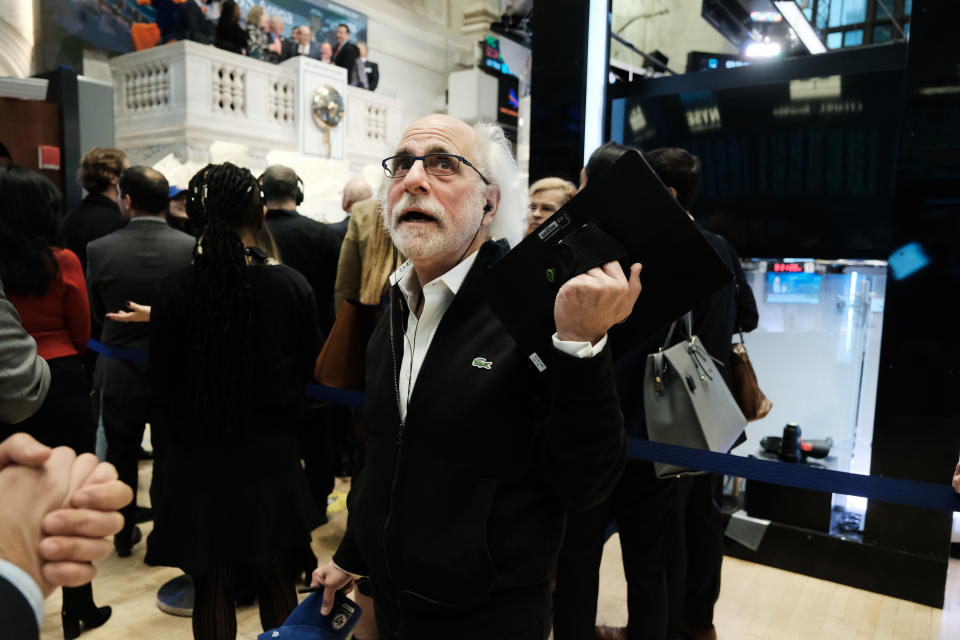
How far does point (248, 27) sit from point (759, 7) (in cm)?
938

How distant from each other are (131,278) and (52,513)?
2.72 metres

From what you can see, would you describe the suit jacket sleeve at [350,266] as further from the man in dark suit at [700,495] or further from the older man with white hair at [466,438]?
the older man with white hair at [466,438]

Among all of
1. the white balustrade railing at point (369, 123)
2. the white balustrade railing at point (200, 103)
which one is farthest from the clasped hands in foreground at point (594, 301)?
the white balustrade railing at point (369, 123)

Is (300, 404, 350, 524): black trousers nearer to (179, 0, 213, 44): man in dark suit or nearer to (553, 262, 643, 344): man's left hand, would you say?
(553, 262, 643, 344): man's left hand

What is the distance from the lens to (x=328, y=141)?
42.4 feet

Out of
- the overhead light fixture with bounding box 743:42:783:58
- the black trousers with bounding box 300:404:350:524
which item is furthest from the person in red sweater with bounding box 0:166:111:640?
the overhead light fixture with bounding box 743:42:783:58

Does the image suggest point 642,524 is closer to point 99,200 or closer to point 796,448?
point 796,448

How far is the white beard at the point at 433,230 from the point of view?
4.83ft

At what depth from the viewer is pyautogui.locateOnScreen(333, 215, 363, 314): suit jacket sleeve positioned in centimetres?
316

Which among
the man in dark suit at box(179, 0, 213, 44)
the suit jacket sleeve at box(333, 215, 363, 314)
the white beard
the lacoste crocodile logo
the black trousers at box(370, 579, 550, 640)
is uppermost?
the man in dark suit at box(179, 0, 213, 44)

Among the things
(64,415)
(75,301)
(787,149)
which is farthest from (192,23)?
(64,415)

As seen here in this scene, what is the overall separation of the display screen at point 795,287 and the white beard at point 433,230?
10.6 feet

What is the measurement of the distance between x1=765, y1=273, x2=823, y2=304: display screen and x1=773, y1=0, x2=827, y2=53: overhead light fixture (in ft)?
4.79

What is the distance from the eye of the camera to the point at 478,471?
1.28 m
